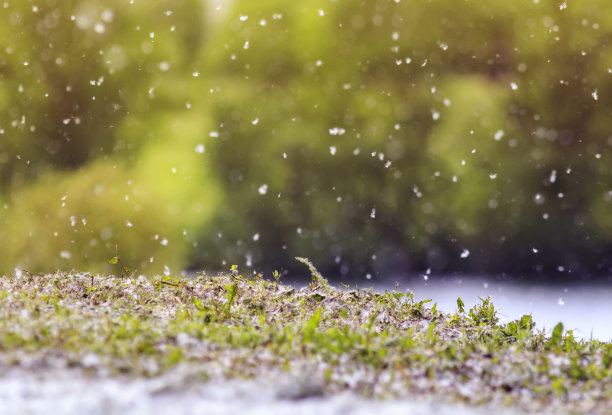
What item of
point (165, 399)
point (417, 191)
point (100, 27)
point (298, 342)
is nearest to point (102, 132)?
point (100, 27)

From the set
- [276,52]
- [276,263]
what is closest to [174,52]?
[276,52]

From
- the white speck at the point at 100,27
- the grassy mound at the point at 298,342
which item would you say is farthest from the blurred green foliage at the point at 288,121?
the grassy mound at the point at 298,342

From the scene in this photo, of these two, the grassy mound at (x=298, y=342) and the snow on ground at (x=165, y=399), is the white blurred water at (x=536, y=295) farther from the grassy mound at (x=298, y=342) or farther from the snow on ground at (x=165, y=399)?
the snow on ground at (x=165, y=399)

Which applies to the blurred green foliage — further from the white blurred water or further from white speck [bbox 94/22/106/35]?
the white blurred water

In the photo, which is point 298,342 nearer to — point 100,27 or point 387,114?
point 387,114

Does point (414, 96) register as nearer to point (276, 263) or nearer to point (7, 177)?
point (276, 263)

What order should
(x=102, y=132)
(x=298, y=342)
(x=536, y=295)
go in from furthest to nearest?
1. (x=102, y=132)
2. (x=536, y=295)
3. (x=298, y=342)

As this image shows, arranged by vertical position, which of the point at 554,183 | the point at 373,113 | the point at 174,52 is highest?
the point at 174,52
